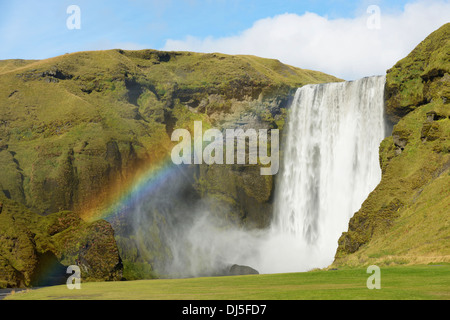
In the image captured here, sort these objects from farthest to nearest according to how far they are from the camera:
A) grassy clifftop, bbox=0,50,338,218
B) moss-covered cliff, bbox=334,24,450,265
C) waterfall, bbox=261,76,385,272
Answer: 1. grassy clifftop, bbox=0,50,338,218
2. waterfall, bbox=261,76,385,272
3. moss-covered cliff, bbox=334,24,450,265

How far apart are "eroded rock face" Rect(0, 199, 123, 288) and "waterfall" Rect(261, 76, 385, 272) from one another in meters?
28.0

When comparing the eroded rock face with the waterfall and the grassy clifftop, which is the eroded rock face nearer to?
the grassy clifftop

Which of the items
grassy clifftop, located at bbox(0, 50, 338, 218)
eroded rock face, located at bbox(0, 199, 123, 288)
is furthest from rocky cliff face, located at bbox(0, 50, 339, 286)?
eroded rock face, located at bbox(0, 199, 123, 288)

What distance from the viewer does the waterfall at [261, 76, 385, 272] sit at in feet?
218

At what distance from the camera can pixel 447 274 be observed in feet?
70.5

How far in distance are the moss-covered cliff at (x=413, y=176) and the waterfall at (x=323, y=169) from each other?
5.13 metres

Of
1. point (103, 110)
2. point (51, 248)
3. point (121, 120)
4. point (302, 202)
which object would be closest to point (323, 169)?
point (302, 202)

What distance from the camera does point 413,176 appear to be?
49031 millimetres

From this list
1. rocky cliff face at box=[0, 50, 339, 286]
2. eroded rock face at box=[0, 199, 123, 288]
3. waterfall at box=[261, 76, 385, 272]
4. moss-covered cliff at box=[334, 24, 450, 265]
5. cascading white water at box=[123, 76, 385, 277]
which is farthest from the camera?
rocky cliff face at box=[0, 50, 339, 286]

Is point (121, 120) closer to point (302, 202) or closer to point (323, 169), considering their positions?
point (302, 202)

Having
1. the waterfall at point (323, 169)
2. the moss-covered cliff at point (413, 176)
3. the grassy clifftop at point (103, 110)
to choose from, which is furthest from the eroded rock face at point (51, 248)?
the waterfall at point (323, 169)
